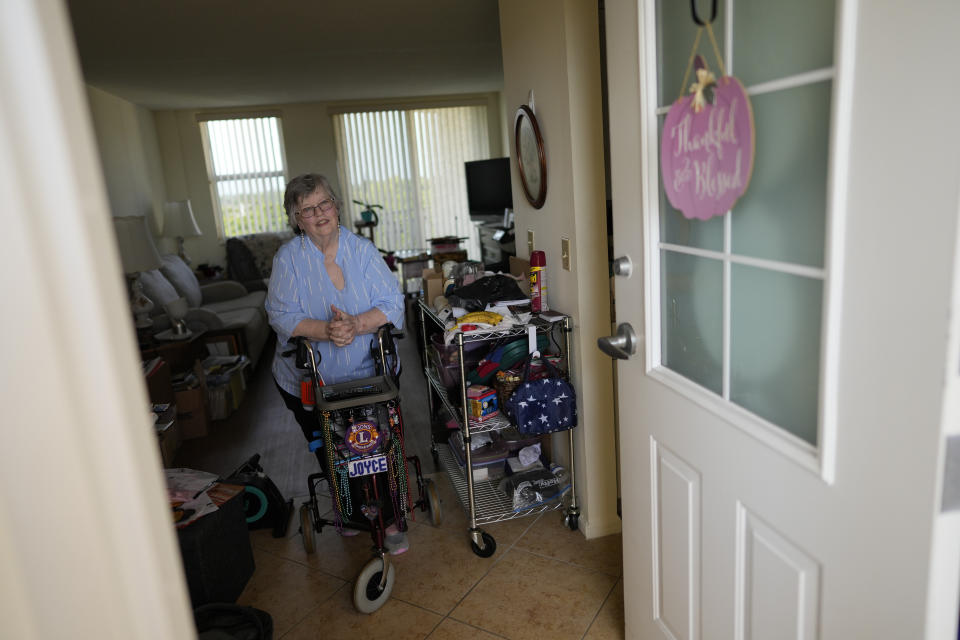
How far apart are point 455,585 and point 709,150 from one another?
6.05 ft

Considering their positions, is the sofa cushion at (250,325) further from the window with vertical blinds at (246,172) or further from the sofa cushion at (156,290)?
the window with vertical blinds at (246,172)

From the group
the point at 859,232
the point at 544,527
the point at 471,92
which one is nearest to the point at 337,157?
the point at 471,92

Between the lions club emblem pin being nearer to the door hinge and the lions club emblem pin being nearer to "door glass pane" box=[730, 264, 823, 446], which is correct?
"door glass pane" box=[730, 264, 823, 446]

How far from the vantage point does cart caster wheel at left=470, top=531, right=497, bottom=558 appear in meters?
2.48

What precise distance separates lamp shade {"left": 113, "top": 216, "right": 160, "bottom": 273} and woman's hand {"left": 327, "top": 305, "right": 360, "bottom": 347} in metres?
2.40

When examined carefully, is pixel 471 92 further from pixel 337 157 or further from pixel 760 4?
pixel 760 4

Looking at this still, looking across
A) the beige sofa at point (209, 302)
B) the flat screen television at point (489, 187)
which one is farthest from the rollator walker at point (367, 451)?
the flat screen television at point (489, 187)

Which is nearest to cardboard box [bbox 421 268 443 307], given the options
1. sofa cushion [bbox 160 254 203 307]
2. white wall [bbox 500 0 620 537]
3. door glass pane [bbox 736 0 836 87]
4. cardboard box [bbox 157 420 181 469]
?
white wall [bbox 500 0 620 537]

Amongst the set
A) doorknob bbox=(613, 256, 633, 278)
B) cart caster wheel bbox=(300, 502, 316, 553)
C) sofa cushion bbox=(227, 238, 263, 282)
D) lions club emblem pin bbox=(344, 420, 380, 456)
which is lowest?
cart caster wheel bbox=(300, 502, 316, 553)

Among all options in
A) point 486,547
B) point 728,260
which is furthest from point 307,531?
point 728,260

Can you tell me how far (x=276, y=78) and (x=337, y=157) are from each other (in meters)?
2.11

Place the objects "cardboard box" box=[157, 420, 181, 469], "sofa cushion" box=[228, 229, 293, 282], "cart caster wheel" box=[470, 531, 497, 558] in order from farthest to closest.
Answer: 1. "sofa cushion" box=[228, 229, 293, 282]
2. "cardboard box" box=[157, 420, 181, 469]
3. "cart caster wheel" box=[470, 531, 497, 558]

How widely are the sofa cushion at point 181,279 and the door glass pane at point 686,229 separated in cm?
515

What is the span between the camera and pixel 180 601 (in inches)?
21.8
